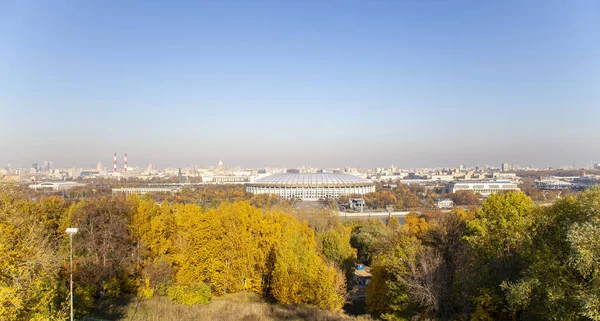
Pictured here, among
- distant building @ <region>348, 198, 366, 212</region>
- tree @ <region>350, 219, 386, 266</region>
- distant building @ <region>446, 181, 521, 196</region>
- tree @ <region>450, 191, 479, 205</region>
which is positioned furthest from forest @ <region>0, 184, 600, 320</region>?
distant building @ <region>446, 181, 521, 196</region>

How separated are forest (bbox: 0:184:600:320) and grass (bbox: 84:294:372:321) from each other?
0.46 meters

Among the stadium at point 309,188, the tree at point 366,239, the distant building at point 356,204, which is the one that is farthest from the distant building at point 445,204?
the tree at point 366,239

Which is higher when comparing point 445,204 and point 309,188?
point 309,188

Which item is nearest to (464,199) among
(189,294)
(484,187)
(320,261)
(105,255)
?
(484,187)

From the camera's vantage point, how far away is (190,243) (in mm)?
15578

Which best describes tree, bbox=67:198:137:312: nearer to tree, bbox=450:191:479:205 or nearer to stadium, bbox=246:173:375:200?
tree, bbox=450:191:479:205

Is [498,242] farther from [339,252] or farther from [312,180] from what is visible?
[312,180]

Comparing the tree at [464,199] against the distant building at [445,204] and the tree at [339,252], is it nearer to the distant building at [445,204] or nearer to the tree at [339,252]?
the distant building at [445,204]

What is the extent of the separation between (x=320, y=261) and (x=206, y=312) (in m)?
4.52

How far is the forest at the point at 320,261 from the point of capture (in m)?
8.71

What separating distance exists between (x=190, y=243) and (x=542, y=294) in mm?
11542

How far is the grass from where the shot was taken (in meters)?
11.8

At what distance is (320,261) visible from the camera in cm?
1498

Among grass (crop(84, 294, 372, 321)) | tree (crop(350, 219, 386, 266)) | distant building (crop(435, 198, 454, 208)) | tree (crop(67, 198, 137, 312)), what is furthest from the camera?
distant building (crop(435, 198, 454, 208))
